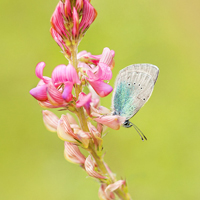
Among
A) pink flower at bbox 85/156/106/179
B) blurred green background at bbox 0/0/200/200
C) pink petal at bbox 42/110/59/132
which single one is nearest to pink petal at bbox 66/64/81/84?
pink petal at bbox 42/110/59/132

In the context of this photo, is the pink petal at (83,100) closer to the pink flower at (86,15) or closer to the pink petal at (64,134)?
the pink petal at (64,134)

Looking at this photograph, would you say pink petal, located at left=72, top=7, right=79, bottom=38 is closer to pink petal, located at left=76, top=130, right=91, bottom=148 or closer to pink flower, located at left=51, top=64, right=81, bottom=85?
pink flower, located at left=51, top=64, right=81, bottom=85

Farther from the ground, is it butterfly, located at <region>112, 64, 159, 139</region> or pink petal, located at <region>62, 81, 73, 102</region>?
pink petal, located at <region>62, 81, 73, 102</region>

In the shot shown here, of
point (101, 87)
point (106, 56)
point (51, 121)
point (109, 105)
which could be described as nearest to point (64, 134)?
point (51, 121)

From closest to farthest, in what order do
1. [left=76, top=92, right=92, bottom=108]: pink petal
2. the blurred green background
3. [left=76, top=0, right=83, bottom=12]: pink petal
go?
[left=76, top=92, right=92, bottom=108]: pink petal < [left=76, top=0, right=83, bottom=12]: pink petal < the blurred green background

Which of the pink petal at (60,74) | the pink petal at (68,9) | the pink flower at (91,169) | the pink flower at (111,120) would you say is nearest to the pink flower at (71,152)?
the pink flower at (91,169)

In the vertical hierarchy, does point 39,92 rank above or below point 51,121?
above

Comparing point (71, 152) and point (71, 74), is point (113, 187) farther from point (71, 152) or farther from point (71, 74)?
point (71, 74)

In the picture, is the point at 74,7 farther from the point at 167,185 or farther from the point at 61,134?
the point at 167,185
